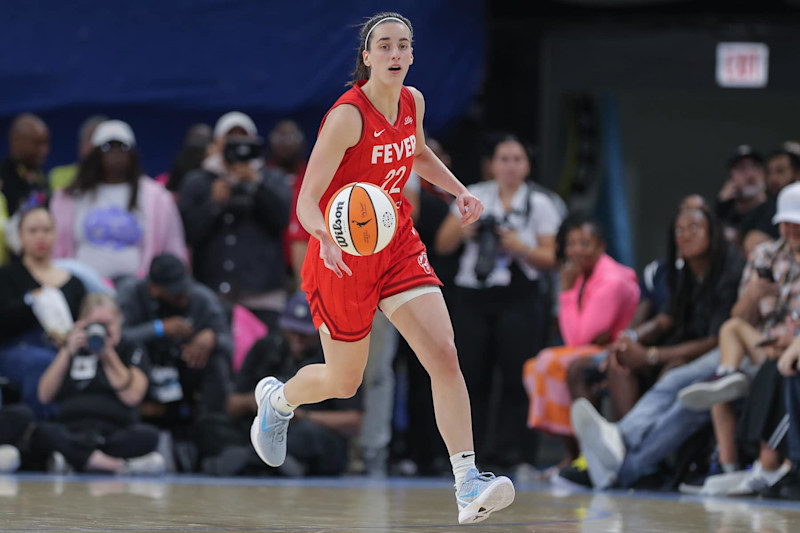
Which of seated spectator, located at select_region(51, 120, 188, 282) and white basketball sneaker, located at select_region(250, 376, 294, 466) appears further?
seated spectator, located at select_region(51, 120, 188, 282)

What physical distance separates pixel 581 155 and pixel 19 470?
232 inches

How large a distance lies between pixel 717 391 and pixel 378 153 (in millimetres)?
2917

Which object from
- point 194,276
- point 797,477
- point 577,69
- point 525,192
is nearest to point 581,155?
point 577,69

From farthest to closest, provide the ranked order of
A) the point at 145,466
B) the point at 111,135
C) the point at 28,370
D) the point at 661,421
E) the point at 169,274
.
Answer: the point at 111,135, the point at 169,274, the point at 28,370, the point at 145,466, the point at 661,421

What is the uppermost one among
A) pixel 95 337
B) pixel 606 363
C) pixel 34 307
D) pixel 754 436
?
pixel 34 307

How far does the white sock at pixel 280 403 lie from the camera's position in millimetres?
5652

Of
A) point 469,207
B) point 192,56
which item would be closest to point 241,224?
point 192,56

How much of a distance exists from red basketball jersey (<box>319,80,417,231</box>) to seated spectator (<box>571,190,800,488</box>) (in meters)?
2.78

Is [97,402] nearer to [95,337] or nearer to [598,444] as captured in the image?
[95,337]

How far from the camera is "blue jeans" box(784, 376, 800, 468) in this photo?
6.70 m

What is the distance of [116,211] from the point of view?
Result: 8.76 metres

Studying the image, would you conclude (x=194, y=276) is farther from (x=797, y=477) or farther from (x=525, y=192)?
(x=797, y=477)

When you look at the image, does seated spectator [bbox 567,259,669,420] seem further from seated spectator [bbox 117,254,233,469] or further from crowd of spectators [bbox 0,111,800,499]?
seated spectator [bbox 117,254,233,469]

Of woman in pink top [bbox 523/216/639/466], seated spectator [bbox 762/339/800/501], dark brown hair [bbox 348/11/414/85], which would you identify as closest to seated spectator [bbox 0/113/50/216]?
woman in pink top [bbox 523/216/639/466]
